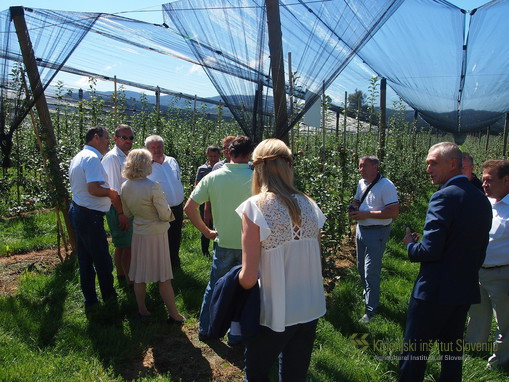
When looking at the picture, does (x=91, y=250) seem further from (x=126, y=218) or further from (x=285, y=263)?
(x=285, y=263)

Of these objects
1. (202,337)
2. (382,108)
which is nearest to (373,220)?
(202,337)

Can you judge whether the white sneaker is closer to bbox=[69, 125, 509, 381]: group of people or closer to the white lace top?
bbox=[69, 125, 509, 381]: group of people

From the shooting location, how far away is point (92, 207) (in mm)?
3549

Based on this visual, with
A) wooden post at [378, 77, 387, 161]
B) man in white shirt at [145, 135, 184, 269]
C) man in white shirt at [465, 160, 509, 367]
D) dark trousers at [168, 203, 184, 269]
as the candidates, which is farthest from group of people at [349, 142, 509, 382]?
wooden post at [378, 77, 387, 161]

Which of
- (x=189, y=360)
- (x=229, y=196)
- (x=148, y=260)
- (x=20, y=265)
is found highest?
(x=229, y=196)

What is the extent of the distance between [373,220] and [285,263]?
2048 mm

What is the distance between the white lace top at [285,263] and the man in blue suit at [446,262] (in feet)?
2.47

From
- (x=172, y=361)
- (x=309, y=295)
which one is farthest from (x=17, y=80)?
(x=309, y=295)

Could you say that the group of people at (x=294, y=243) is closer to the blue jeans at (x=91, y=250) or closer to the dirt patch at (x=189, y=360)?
the blue jeans at (x=91, y=250)

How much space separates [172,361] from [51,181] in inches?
115

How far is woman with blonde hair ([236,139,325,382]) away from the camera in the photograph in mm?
1896

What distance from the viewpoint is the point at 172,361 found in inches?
120

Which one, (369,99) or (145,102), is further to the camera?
(145,102)

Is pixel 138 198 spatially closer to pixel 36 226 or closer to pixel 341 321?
pixel 341 321
